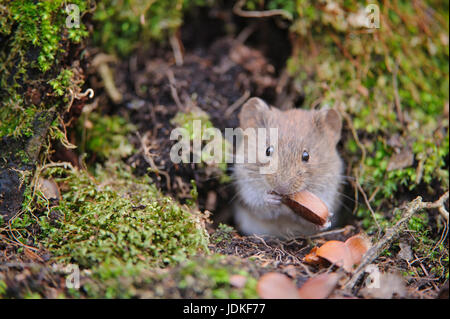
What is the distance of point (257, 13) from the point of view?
17.3ft

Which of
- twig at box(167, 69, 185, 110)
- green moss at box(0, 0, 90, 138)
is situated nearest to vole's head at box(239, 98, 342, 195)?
twig at box(167, 69, 185, 110)

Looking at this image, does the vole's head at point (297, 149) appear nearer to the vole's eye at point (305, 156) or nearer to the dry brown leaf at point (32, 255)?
the vole's eye at point (305, 156)

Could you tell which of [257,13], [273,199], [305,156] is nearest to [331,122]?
[305,156]

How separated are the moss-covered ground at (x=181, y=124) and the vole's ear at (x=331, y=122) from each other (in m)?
0.24

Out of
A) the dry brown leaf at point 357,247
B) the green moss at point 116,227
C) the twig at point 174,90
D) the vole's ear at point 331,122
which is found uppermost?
the twig at point 174,90

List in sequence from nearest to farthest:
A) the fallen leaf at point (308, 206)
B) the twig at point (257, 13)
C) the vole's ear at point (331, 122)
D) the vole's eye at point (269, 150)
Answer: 1. the fallen leaf at point (308, 206)
2. the vole's eye at point (269, 150)
3. the vole's ear at point (331, 122)
4. the twig at point (257, 13)

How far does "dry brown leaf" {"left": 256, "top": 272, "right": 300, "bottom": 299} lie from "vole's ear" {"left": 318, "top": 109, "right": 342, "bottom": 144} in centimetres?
222

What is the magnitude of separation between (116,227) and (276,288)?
140cm

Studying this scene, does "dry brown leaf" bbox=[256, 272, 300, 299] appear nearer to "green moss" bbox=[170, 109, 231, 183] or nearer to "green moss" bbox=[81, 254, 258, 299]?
"green moss" bbox=[81, 254, 258, 299]

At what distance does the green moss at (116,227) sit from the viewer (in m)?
2.99

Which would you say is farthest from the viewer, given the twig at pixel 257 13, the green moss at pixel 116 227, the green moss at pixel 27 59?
the twig at pixel 257 13

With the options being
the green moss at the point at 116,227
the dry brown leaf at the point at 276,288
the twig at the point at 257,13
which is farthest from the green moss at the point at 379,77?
the green moss at the point at 116,227

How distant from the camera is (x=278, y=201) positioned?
4086mm
